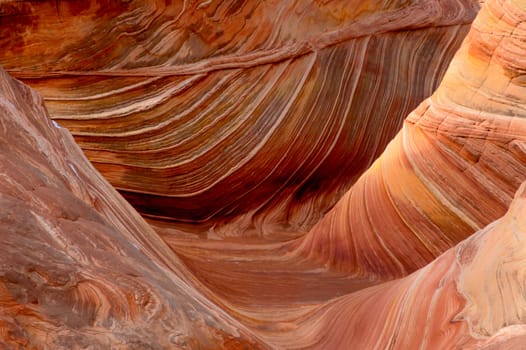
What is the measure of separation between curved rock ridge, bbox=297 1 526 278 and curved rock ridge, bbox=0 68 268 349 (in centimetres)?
152

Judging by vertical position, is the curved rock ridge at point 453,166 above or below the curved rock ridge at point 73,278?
below

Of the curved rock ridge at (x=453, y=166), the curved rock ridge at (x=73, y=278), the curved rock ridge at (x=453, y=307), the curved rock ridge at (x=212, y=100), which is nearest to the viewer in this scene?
the curved rock ridge at (x=73, y=278)

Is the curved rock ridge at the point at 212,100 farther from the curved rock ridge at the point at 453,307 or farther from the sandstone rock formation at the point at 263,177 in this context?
the curved rock ridge at the point at 453,307

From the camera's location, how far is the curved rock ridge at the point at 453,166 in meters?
3.65

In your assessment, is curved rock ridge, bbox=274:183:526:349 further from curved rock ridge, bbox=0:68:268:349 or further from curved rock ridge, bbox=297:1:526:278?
curved rock ridge, bbox=297:1:526:278

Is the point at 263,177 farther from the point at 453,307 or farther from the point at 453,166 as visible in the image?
the point at 453,307

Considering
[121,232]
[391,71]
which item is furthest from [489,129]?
[391,71]

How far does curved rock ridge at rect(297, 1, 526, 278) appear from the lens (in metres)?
3.65

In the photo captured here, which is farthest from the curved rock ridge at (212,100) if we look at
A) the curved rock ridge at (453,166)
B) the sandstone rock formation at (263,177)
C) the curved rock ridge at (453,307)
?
the curved rock ridge at (453,307)

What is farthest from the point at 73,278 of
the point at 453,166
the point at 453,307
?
the point at 453,166

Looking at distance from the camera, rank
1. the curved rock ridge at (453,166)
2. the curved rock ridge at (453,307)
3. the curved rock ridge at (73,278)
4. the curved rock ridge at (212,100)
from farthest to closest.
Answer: the curved rock ridge at (212,100), the curved rock ridge at (453,166), the curved rock ridge at (453,307), the curved rock ridge at (73,278)

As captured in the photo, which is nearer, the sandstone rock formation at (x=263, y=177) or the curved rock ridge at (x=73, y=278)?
the curved rock ridge at (x=73, y=278)

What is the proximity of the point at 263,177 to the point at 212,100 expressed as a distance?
0.55 meters

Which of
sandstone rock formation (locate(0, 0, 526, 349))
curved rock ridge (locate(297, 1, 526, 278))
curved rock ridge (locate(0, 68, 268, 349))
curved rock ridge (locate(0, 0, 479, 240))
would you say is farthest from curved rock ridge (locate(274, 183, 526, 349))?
curved rock ridge (locate(0, 0, 479, 240))
